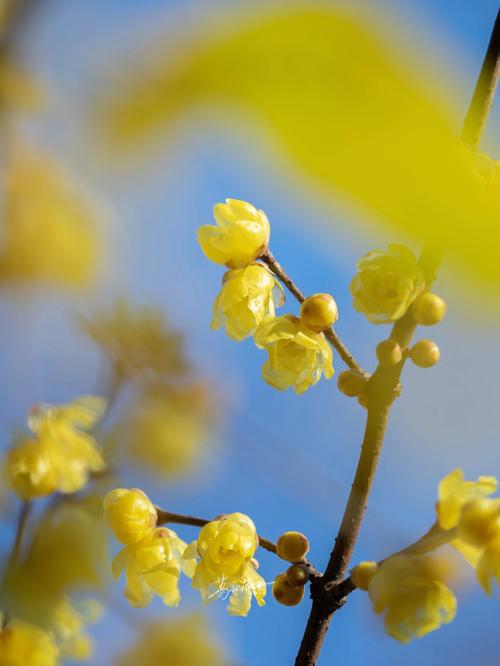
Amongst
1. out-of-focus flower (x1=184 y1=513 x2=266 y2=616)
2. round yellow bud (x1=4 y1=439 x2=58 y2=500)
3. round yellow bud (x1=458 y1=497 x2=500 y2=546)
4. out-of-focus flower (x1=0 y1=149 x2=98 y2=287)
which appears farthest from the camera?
out-of-focus flower (x1=0 y1=149 x2=98 y2=287)

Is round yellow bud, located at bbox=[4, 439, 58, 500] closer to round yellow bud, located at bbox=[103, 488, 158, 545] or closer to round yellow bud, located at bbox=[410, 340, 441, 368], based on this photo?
round yellow bud, located at bbox=[103, 488, 158, 545]

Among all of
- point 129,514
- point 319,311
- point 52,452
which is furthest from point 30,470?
point 319,311

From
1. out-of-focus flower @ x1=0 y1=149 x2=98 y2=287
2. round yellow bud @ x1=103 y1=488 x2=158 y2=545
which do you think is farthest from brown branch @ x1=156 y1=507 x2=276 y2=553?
out-of-focus flower @ x1=0 y1=149 x2=98 y2=287

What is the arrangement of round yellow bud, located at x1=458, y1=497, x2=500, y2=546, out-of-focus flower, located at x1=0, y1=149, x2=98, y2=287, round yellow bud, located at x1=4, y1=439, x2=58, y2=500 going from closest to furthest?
round yellow bud, located at x1=458, y1=497, x2=500, y2=546 < round yellow bud, located at x1=4, y1=439, x2=58, y2=500 < out-of-focus flower, located at x1=0, y1=149, x2=98, y2=287

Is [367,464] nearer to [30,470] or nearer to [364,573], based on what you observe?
[364,573]

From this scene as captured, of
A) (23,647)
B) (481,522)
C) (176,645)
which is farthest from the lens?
(176,645)

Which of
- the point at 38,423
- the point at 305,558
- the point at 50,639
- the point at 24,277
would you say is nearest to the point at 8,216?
the point at 24,277

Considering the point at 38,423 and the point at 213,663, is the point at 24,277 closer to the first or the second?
the point at 38,423
